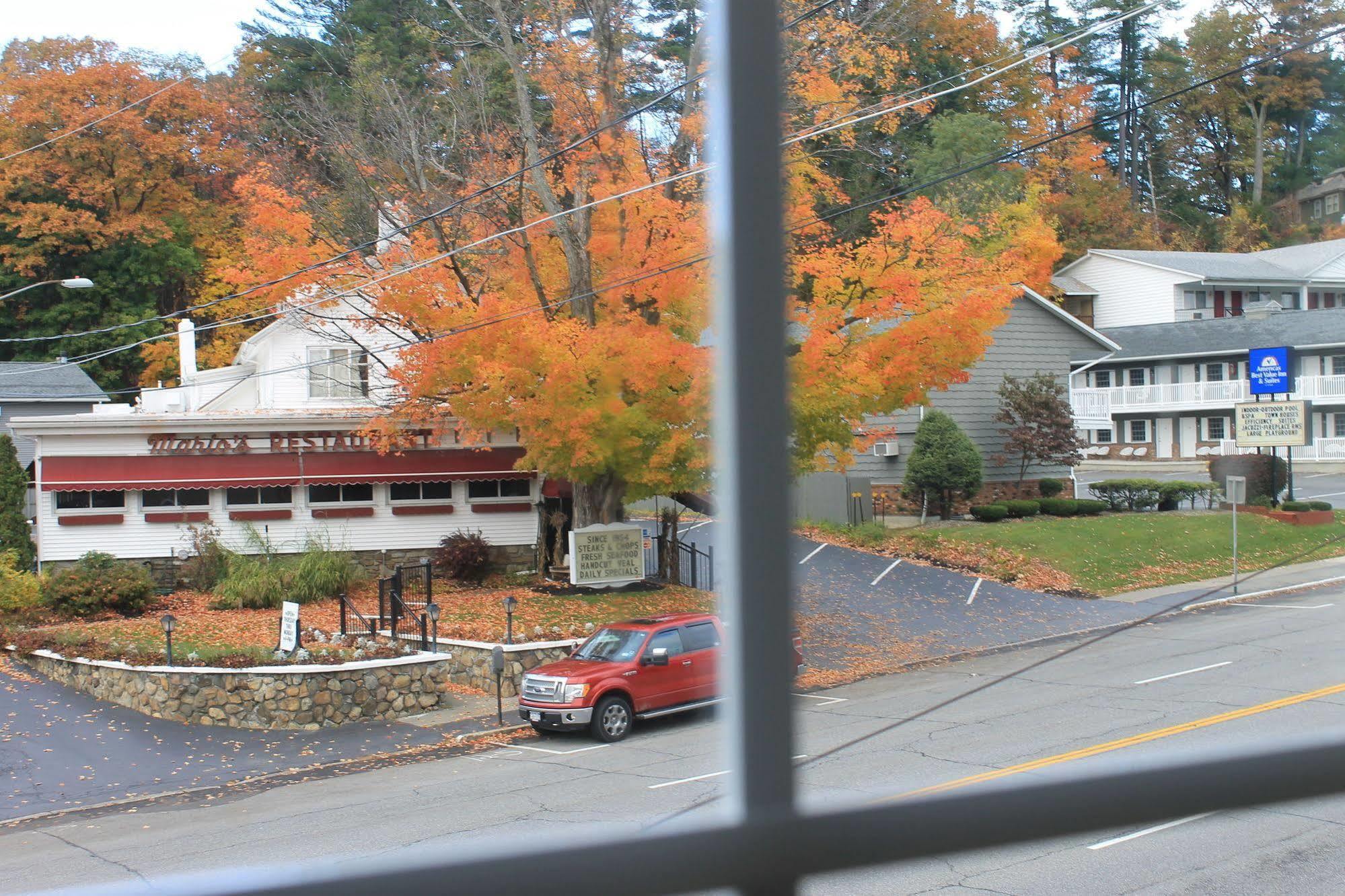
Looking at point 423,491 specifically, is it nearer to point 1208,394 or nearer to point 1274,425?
point 1208,394

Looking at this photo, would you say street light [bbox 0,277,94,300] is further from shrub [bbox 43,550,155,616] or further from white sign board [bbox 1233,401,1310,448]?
shrub [bbox 43,550,155,616]

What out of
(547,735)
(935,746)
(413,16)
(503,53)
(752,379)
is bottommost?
(547,735)

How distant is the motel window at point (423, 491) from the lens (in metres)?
→ 23.0

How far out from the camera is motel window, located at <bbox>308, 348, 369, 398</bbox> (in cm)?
2112

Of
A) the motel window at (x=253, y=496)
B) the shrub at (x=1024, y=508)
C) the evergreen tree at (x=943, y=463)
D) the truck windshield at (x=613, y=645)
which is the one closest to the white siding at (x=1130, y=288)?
the truck windshield at (x=613, y=645)

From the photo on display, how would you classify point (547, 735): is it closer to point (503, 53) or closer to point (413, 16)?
point (503, 53)

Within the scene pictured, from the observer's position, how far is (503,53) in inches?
538

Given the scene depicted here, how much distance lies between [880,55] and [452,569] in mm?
14492

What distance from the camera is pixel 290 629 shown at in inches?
586

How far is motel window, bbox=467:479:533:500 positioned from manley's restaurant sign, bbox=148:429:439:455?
4.19ft

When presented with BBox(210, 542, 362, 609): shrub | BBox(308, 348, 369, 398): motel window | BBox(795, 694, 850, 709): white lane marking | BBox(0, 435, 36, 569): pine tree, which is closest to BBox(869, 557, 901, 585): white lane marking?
BBox(210, 542, 362, 609): shrub

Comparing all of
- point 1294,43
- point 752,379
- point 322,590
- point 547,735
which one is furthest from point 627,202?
point 752,379

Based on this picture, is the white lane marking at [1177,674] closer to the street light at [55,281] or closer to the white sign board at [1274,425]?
the street light at [55,281]

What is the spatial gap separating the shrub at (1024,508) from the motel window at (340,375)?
14.3 metres
